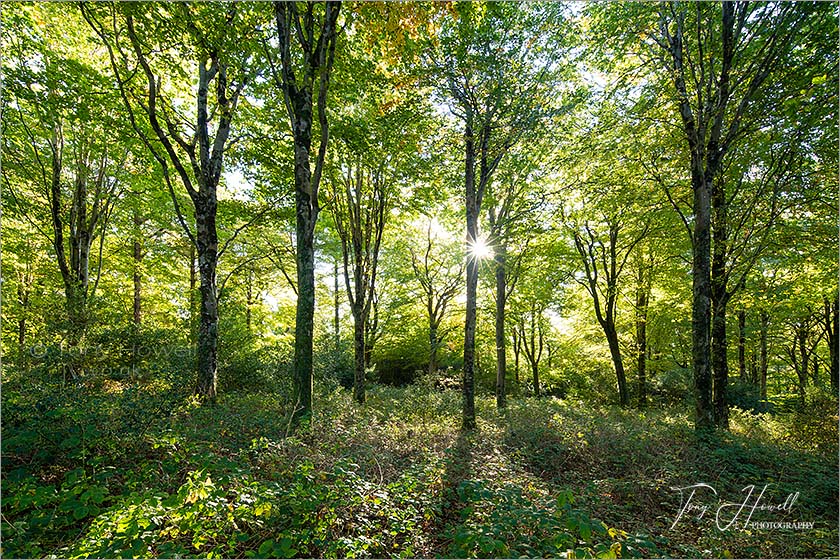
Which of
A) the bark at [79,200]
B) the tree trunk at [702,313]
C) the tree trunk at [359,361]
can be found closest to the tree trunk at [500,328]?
the tree trunk at [359,361]

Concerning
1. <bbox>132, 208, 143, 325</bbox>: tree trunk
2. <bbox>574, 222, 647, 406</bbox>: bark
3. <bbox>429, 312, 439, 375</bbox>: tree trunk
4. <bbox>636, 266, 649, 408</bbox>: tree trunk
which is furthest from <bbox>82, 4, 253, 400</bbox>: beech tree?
<bbox>636, 266, 649, 408</bbox>: tree trunk

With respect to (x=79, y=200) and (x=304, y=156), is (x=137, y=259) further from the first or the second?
(x=304, y=156)

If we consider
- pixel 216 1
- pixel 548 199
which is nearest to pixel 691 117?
pixel 548 199

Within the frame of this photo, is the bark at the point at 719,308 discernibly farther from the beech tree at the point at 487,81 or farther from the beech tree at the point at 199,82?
the beech tree at the point at 199,82

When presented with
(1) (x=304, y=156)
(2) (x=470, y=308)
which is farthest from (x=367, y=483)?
(1) (x=304, y=156)

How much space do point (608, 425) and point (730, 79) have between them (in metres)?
9.22

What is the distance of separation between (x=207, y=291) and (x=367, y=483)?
7332mm

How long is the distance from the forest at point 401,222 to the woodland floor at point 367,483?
48 mm

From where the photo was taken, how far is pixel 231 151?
1101 cm

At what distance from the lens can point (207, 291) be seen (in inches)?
361

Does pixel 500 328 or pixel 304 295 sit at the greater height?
pixel 304 295

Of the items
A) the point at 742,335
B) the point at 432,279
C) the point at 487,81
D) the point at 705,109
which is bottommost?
the point at 742,335

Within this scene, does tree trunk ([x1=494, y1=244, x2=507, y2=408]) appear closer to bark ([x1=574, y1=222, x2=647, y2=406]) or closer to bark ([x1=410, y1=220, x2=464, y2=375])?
bark ([x1=574, y1=222, x2=647, y2=406])

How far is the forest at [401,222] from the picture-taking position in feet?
13.4
